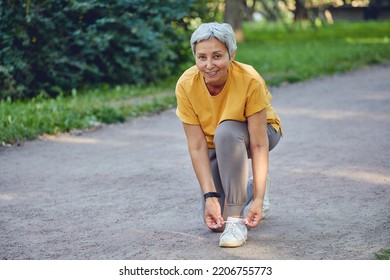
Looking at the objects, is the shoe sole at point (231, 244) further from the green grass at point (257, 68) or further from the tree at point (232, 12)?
the tree at point (232, 12)

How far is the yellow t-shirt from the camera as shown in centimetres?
443

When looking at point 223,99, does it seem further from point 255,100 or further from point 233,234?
point 233,234

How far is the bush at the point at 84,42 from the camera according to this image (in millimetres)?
10102

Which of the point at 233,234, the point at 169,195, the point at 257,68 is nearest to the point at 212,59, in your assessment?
the point at 233,234

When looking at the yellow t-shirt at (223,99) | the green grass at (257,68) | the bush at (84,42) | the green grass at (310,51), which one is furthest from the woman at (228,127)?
the green grass at (310,51)

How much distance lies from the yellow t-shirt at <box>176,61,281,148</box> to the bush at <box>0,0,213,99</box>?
576cm

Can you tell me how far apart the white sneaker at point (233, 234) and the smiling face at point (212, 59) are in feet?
2.52

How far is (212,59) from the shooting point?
14.2 ft

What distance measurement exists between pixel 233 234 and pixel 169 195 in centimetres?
147

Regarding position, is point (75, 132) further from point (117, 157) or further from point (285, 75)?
point (285, 75)

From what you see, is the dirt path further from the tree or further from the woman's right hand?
the tree

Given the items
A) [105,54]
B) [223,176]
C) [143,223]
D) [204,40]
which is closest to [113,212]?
[143,223]

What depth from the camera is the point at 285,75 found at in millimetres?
12961

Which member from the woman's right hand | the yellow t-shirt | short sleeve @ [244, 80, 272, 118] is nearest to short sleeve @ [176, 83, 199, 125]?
the yellow t-shirt
